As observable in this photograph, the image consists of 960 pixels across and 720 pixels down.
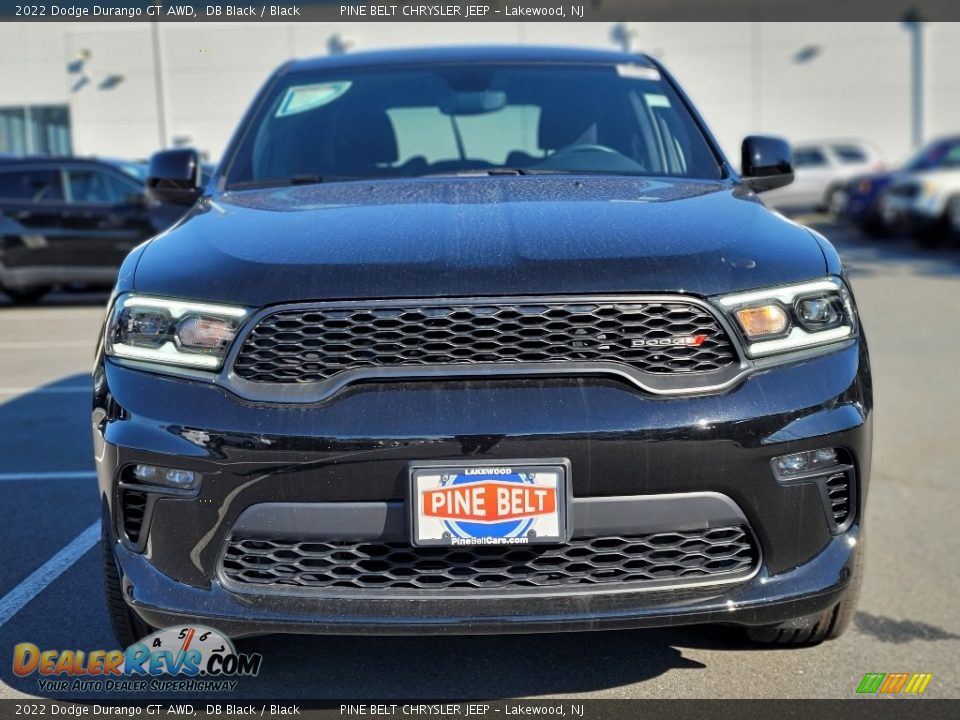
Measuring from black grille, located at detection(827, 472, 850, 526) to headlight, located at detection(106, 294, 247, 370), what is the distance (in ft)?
4.54

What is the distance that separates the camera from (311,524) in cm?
244

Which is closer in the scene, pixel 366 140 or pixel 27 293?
pixel 366 140

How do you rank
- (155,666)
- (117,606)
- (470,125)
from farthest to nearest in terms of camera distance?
(470,125)
(155,666)
(117,606)

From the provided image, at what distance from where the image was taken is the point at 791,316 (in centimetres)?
262

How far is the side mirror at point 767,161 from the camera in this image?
4.05 m

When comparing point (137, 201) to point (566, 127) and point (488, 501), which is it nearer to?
point (566, 127)

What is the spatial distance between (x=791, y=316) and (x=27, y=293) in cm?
1121

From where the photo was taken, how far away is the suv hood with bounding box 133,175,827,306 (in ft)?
8.36

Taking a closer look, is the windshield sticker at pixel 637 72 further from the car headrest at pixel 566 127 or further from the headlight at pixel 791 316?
the headlight at pixel 791 316

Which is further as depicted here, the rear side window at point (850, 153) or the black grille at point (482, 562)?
the rear side window at point (850, 153)

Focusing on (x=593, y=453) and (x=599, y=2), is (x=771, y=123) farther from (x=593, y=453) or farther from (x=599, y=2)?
(x=593, y=453)

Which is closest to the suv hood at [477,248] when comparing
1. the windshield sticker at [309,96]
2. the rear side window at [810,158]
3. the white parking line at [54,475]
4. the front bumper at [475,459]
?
the front bumper at [475,459]

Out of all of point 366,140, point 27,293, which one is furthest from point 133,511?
point 27,293

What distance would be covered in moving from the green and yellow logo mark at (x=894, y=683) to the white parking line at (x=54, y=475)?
3444 mm
